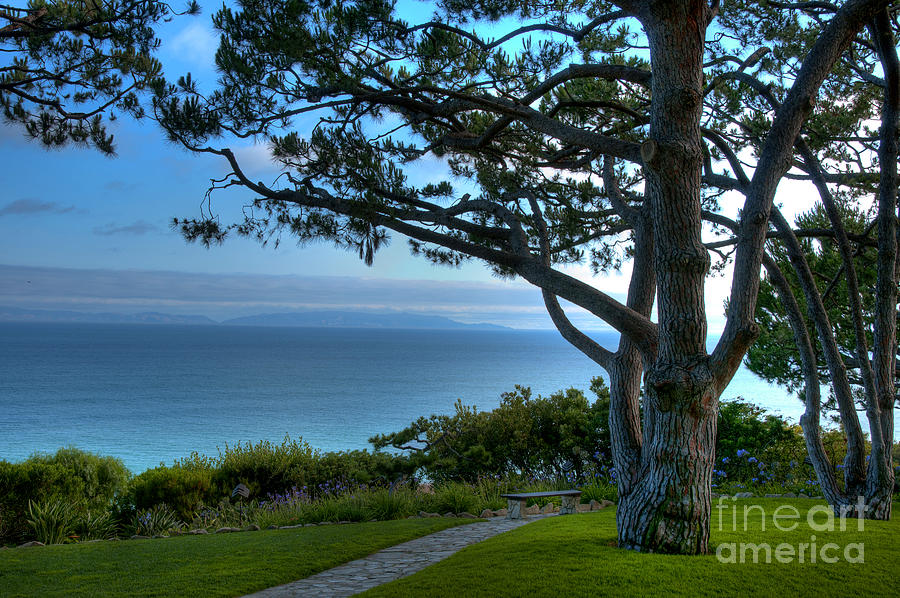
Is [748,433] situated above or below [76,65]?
below

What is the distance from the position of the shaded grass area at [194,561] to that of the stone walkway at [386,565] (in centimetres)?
15

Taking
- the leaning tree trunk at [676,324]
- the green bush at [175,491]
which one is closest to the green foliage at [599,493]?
the leaning tree trunk at [676,324]

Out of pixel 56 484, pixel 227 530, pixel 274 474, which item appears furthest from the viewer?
pixel 274 474

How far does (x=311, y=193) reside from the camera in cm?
579

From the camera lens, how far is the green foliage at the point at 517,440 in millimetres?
10875

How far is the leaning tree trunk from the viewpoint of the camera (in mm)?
4551

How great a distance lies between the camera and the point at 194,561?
18.1 feet

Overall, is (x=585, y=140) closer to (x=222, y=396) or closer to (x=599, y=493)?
(x=599, y=493)

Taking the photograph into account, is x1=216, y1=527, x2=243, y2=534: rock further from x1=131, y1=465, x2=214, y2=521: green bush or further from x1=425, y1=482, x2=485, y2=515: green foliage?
x1=425, y1=482, x2=485, y2=515: green foliage

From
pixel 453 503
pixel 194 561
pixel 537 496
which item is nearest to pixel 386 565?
pixel 194 561

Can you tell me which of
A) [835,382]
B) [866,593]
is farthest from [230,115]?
[835,382]

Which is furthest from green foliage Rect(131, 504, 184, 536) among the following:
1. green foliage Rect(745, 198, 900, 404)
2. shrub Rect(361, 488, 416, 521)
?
green foliage Rect(745, 198, 900, 404)

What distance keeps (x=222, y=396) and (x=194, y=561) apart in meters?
47.5

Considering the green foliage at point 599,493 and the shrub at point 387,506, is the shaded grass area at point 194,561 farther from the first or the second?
the green foliage at point 599,493
